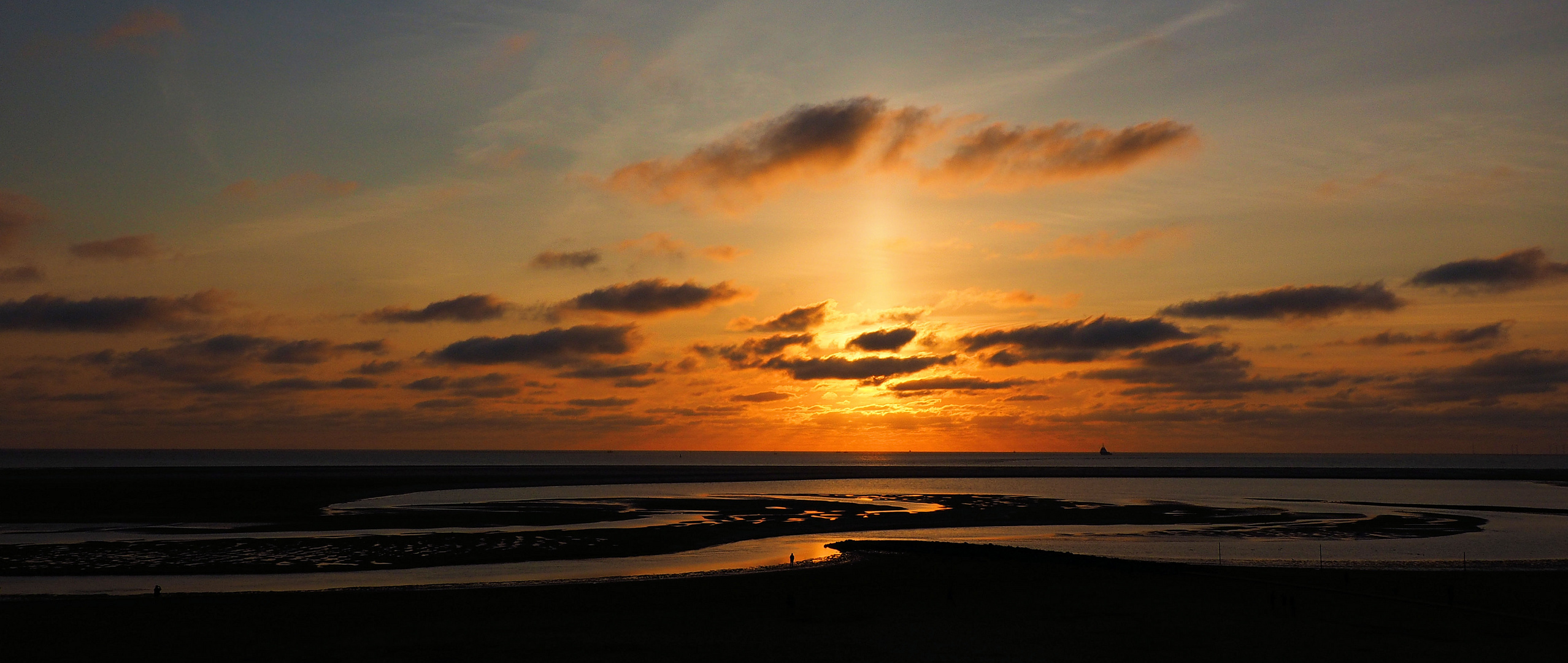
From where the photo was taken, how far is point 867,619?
95.9 ft

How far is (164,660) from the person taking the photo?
23953mm

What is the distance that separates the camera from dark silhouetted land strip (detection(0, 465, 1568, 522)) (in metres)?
67.9

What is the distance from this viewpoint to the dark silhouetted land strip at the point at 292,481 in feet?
223

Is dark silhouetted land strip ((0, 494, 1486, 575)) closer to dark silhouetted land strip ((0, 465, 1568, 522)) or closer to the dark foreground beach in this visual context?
the dark foreground beach

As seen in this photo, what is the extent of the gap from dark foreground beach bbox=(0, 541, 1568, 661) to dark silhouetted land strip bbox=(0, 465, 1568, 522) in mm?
37985

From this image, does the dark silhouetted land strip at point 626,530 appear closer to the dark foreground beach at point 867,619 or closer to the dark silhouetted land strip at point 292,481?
the dark foreground beach at point 867,619

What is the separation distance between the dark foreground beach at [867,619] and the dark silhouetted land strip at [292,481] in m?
38.0

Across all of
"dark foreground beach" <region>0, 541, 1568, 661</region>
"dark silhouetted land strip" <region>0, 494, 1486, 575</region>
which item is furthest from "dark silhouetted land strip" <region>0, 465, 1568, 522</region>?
"dark foreground beach" <region>0, 541, 1568, 661</region>

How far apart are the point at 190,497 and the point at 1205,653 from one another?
81032 mm

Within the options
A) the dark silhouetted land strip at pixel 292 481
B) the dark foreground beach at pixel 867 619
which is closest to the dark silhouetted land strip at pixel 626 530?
the dark foreground beach at pixel 867 619

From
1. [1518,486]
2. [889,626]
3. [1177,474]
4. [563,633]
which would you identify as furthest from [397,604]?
[1177,474]

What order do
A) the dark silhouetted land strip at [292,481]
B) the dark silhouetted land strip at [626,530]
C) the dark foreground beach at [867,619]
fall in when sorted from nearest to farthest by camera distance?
the dark foreground beach at [867,619] → the dark silhouetted land strip at [626,530] → the dark silhouetted land strip at [292,481]

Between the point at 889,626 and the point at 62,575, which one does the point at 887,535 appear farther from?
the point at 62,575

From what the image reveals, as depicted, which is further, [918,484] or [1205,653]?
[918,484]
